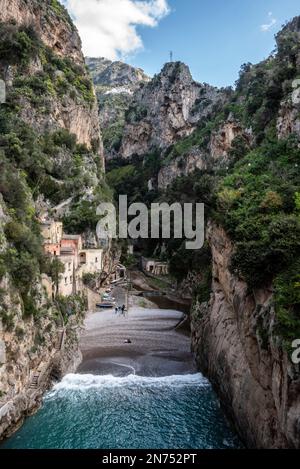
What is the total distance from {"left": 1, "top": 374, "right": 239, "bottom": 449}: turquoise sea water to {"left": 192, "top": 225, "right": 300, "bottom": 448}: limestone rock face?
1464 mm

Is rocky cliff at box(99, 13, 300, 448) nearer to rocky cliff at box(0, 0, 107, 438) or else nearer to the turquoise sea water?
the turquoise sea water

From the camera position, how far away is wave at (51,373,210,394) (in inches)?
1133

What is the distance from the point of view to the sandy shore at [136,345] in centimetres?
3234

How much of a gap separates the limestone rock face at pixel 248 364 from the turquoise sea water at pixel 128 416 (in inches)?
57.7

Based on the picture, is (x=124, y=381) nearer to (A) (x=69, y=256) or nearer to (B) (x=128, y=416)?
(B) (x=128, y=416)

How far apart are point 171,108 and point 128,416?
10321cm

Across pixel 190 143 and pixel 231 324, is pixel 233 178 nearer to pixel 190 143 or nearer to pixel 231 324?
pixel 231 324

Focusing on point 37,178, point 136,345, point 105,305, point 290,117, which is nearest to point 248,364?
point 136,345

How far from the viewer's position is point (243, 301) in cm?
2223

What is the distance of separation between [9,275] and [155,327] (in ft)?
74.2

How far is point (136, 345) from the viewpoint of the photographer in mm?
38000

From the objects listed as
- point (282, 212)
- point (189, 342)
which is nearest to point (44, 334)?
point (189, 342)

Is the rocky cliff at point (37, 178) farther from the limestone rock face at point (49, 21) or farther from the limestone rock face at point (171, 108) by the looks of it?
the limestone rock face at point (171, 108)

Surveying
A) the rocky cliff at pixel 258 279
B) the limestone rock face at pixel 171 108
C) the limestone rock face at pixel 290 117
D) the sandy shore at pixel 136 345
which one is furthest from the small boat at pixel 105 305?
the limestone rock face at pixel 171 108
